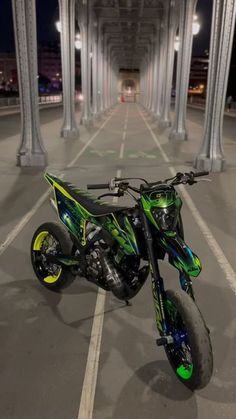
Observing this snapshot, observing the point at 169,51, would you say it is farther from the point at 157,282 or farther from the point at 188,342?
the point at 188,342

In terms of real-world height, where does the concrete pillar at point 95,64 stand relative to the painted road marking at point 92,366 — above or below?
above

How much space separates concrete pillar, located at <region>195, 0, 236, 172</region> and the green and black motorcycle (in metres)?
7.58

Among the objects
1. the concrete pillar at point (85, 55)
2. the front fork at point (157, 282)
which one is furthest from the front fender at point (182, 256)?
the concrete pillar at point (85, 55)

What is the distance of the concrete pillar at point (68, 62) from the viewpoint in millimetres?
18656

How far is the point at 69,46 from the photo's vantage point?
63.2 ft

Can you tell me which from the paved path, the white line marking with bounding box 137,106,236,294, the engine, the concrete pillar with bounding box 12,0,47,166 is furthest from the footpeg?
the concrete pillar with bounding box 12,0,47,166

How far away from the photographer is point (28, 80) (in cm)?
1095

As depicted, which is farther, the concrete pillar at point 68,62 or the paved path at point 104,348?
the concrete pillar at point 68,62

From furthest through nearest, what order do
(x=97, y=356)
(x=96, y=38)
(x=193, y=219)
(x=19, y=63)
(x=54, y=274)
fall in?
(x=96, y=38)
(x=19, y=63)
(x=193, y=219)
(x=54, y=274)
(x=97, y=356)

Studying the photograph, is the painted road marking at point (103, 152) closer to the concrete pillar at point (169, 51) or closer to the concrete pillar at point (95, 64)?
the concrete pillar at point (169, 51)

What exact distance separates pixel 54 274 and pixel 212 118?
830cm

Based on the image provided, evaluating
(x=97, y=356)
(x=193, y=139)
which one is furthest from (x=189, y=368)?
(x=193, y=139)

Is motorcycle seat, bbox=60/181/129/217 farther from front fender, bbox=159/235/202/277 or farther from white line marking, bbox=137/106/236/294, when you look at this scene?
white line marking, bbox=137/106/236/294

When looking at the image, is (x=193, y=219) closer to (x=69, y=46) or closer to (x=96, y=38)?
(x=69, y=46)
